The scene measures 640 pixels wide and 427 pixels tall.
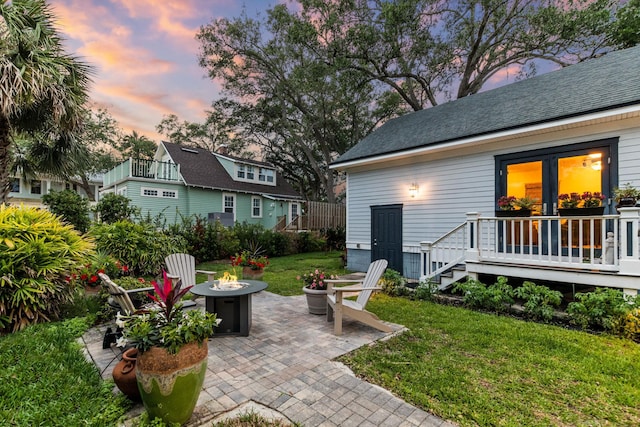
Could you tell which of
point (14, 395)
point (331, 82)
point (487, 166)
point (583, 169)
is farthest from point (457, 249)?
point (331, 82)

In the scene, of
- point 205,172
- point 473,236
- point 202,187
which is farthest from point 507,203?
point 205,172

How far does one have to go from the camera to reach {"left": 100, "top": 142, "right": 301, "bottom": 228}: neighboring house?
1553 cm

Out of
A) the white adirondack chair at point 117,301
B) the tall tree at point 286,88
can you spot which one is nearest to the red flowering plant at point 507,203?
the white adirondack chair at point 117,301

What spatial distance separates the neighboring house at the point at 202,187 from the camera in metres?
15.5

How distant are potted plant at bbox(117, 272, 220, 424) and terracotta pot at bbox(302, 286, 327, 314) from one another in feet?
9.48

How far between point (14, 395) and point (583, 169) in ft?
29.7

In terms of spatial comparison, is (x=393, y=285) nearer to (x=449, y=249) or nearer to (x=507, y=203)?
(x=449, y=249)

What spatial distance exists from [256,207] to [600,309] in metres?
18.1

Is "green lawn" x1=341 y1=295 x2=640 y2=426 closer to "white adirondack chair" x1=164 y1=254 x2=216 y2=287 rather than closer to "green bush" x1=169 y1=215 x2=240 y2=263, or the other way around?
"white adirondack chair" x1=164 y1=254 x2=216 y2=287

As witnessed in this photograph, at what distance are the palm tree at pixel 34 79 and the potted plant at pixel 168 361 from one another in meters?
6.72

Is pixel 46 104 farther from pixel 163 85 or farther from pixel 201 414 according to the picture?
pixel 201 414

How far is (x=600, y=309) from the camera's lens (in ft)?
14.1

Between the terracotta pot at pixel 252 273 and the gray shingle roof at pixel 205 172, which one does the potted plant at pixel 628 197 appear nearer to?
the terracotta pot at pixel 252 273

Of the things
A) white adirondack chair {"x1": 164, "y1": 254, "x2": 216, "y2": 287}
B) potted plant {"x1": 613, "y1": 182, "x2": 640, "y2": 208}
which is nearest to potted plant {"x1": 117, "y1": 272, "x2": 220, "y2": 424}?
white adirondack chair {"x1": 164, "y1": 254, "x2": 216, "y2": 287}
